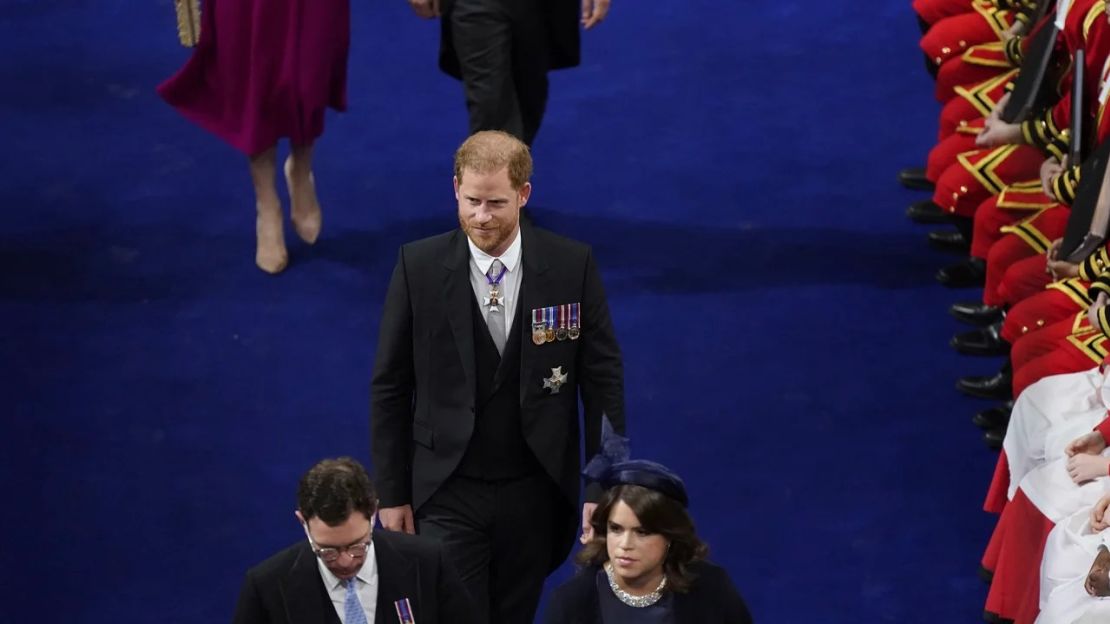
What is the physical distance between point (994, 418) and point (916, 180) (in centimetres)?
171

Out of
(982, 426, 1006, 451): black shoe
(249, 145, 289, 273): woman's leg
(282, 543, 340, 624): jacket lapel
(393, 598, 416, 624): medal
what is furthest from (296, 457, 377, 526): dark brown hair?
(249, 145, 289, 273): woman's leg

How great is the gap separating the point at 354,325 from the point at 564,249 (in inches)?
100

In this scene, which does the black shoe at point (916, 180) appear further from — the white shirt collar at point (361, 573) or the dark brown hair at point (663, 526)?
the white shirt collar at point (361, 573)

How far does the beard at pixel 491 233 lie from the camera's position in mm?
5216

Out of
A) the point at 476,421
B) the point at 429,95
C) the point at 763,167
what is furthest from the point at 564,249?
the point at 429,95

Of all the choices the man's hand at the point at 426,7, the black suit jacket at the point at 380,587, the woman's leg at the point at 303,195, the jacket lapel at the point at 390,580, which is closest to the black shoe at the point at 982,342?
the man's hand at the point at 426,7

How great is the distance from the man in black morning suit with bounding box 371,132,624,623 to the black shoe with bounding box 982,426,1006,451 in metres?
2.06

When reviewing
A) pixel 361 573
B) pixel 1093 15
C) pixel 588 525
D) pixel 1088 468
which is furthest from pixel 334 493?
pixel 1093 15

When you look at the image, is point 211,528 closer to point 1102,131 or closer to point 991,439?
point 991,439

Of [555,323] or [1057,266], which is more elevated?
[555,323]

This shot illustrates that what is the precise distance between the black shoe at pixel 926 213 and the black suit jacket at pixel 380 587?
161 inches

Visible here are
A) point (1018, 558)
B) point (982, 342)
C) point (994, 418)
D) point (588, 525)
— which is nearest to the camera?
A: point (588, 525)

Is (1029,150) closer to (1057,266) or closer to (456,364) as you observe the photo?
(1057,266)

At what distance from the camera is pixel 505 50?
25.8 feet
